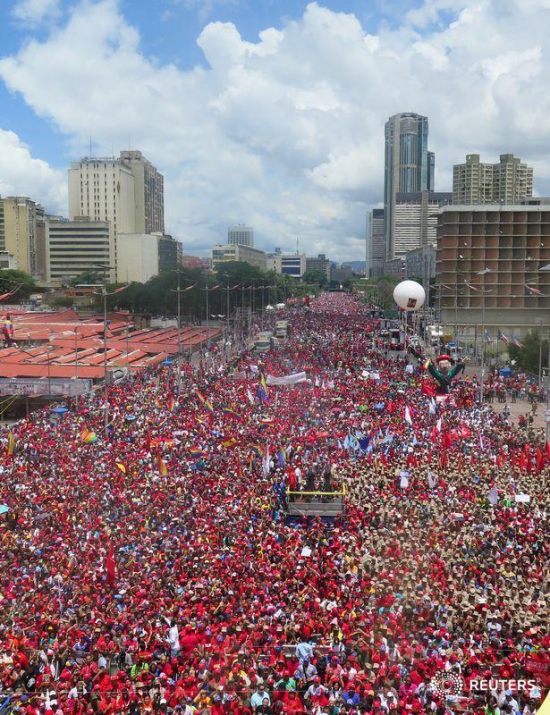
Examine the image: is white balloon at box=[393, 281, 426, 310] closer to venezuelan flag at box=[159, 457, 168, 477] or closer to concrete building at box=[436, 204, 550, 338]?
venezuelan flag at box=[159, 457, 168, 477]

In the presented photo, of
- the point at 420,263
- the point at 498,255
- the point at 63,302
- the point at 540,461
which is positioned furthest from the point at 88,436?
the point at 420,263

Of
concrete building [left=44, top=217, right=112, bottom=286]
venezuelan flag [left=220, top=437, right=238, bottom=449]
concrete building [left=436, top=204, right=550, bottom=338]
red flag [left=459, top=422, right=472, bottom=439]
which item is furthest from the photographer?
concrete building [left=44, top=217, right=112, bottom=286]

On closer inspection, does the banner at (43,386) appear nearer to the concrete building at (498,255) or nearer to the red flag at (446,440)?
the red flag at (446,440)

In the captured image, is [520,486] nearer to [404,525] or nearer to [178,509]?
[404,525]

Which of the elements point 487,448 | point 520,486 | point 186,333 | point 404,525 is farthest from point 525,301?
point 404,525

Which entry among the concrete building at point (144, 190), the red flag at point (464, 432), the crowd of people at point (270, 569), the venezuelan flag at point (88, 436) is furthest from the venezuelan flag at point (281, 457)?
the concrete building at point (144, 190)

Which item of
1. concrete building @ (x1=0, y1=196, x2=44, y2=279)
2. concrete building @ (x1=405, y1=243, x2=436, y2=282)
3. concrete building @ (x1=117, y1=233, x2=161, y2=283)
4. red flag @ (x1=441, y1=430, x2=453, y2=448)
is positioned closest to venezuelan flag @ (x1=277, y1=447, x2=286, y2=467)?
red flag @ (x1=441, y1=430, x2=453, y2=448)
